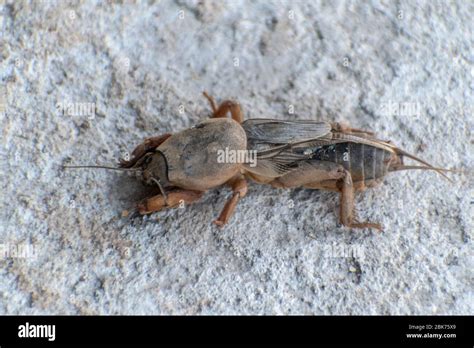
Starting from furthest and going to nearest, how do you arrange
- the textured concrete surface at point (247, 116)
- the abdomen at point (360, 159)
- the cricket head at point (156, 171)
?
the abdomen at point (360, 159) < the cricket head at point (156, 171) < the textured concrete surface at point (247, 116)

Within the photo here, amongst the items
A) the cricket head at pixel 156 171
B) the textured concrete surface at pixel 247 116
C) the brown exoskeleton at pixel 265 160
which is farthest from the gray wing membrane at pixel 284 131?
the cricket head at pixel 156 171

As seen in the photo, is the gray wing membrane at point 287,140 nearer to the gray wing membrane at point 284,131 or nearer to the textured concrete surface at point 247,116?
the gray wing membrane at point 284,131

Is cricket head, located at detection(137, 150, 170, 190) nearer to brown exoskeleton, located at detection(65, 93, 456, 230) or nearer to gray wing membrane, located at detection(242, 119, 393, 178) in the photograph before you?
brown exoskeleton, located at detection(65, 93, 456, 230)

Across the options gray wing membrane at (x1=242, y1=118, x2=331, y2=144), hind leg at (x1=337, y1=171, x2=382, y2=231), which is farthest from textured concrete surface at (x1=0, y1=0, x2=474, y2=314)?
gray wing membrane at (x1=242, y1=118, x2=331, y2=144)

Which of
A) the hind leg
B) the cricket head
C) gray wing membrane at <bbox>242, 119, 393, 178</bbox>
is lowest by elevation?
the hind leg

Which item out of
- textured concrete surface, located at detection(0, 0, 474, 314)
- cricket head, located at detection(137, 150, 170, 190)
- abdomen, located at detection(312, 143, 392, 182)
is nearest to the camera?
textured concrete surface, located at detection(0, 0, 474, 314)

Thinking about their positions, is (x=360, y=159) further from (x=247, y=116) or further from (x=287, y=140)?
(x=247, y=116)

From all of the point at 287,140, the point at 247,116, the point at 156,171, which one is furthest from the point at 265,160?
the point at 156,171
